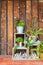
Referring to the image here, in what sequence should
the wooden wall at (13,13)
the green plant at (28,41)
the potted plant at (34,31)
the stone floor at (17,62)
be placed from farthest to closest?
the wooden wall at (13,13), the potted plant at (34,31), the green plant at (28,41), the stone floor at (17,62)

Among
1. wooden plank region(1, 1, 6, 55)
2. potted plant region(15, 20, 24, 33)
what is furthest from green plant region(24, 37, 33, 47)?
wooden plank region(1, 1, 6, 55)

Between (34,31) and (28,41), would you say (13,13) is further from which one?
(28,41)

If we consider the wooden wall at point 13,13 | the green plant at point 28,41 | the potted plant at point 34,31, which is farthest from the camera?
the wooden wall at point 13,13

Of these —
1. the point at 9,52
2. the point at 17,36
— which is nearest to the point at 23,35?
the point at 17,36

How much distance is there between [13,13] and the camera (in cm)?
501

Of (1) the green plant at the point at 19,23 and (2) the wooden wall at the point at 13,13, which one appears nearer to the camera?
(1) the green plant at the point at 19,23

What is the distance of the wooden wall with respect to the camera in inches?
197

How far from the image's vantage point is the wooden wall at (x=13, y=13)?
5012 mm

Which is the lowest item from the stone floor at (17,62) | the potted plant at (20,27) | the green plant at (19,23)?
the stone floor at (17,62)

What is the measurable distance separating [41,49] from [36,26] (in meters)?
0.68

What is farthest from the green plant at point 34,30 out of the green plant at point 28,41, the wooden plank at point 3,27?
the wooden plank at point 3,27

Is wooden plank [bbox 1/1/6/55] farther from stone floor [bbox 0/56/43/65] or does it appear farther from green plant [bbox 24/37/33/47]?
green plant [bbox 24/37/33/47]

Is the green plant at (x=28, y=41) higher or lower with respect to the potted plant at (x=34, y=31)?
lower

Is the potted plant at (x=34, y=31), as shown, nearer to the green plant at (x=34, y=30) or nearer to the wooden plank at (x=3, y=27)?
the green plant at (x=34, y=30)
